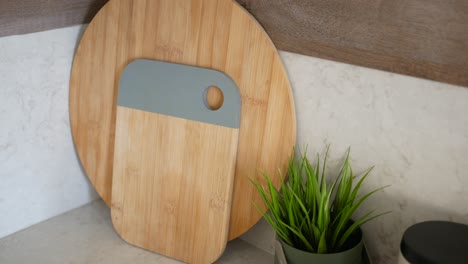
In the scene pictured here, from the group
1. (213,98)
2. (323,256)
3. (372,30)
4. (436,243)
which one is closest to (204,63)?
(213,98)

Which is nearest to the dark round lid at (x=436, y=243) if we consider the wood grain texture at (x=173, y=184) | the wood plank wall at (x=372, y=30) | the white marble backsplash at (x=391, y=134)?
the white marble backsplash at (x=391, y=134)

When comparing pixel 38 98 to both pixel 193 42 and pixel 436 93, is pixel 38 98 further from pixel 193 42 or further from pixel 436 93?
pixel 436 93

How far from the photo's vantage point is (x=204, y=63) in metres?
1.32

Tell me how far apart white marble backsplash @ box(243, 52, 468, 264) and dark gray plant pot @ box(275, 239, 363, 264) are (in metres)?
0.09

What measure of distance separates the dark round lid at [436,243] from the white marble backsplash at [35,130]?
0.87 meters

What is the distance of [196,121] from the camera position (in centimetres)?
132

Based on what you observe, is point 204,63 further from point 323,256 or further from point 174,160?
point 323,256

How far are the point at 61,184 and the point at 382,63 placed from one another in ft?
2.78

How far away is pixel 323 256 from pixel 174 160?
0.40 m

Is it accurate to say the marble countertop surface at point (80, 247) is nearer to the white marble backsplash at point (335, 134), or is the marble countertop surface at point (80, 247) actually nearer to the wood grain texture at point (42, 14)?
the white marble backsplash at point (335, 134)

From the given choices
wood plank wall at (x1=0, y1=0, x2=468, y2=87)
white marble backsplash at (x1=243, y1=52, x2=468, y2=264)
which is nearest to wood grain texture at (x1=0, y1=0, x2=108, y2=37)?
wood plank wall at (x1=0, y1=0, x2=468, y2=87)

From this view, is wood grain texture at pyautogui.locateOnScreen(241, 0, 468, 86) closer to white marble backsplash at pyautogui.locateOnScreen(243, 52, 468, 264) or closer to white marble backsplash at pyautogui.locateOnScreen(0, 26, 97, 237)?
white marble backsplash at pyautogui.locateOnScreen(243, 52, 468, 264)

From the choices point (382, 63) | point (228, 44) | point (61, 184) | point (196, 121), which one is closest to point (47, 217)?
point (61, 184)

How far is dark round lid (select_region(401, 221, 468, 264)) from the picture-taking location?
39.1 inches
